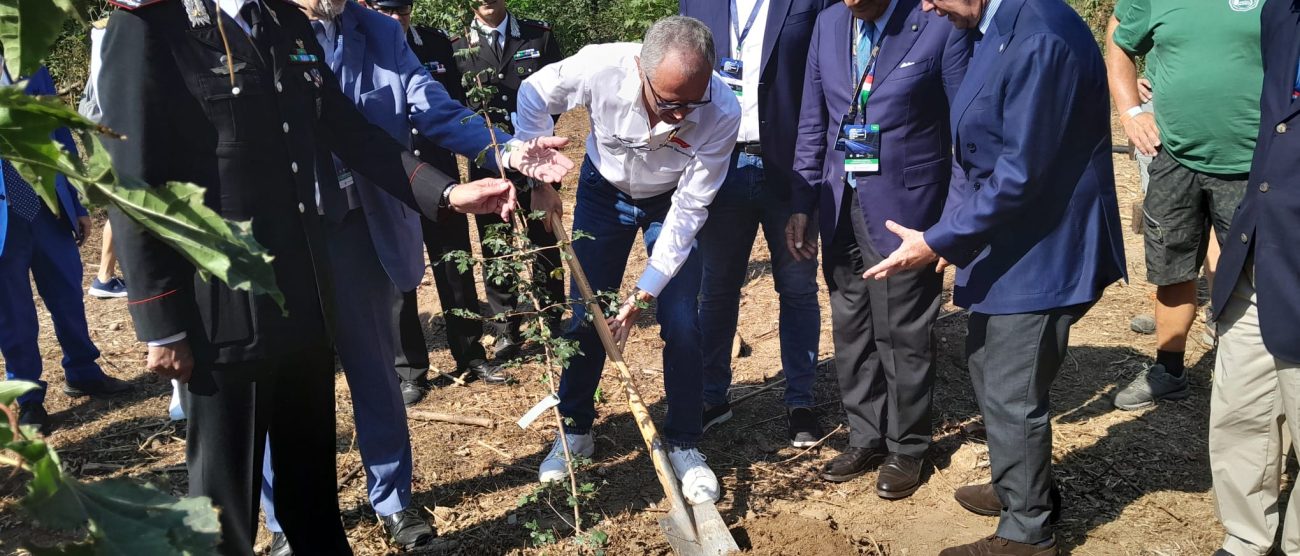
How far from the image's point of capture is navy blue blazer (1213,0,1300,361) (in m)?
2.66

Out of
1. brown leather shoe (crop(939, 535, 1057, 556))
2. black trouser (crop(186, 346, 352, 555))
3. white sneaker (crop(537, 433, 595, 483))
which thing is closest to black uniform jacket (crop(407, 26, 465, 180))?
white sneaker (crop(537, 433, 595, 483))

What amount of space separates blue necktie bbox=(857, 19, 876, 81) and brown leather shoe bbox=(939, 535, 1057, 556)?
1.70m

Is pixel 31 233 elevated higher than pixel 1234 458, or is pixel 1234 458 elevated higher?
pixel 31 233

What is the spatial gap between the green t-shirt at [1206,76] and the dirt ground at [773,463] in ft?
3.77

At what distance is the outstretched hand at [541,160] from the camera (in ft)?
9.89

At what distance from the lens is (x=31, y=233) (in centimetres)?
478

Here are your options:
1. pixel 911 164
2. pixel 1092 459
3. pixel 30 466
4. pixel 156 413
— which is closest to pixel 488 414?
pixel 156 413

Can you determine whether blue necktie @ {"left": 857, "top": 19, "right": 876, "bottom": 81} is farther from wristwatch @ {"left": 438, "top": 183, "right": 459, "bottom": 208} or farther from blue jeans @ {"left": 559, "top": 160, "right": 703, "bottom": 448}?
wristwatch @ {"left": 438, "top": 183, "right": 459, "bottom": 208}

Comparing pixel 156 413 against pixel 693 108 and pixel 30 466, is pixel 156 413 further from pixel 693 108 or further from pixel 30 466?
pixel 30 466

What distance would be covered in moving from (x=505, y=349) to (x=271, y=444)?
2277 millimetres

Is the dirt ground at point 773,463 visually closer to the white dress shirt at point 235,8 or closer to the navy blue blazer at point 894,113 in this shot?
the navy blue blazer at point 894,113

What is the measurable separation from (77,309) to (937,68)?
14.2 ft

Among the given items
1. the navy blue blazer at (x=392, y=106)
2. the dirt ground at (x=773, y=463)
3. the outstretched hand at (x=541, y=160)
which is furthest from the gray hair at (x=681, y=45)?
the dirt ground at (x=773, y=463)

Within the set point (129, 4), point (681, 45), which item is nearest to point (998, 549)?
point (681, 45)
